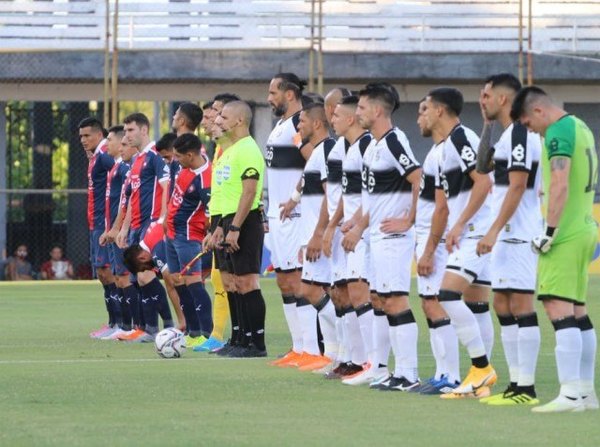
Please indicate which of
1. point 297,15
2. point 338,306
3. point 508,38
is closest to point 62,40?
point 297,15

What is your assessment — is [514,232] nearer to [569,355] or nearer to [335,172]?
[569,355]

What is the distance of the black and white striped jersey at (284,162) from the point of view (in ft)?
47.5

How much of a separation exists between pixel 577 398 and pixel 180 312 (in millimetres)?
8031

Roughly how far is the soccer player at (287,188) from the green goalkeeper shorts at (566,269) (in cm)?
436

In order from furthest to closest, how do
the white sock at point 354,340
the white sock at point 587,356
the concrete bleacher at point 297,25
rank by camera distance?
the concrete bleacher at point 297,25 < the white sock at point 354,340 < the white sock at point 587,356

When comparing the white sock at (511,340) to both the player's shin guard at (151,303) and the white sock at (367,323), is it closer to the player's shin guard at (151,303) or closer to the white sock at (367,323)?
the white sock at (367,323)

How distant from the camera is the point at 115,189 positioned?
18.5 metres

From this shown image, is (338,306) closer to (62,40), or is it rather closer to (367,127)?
(367,127)

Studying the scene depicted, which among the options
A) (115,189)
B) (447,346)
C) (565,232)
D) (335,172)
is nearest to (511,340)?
(447,346)

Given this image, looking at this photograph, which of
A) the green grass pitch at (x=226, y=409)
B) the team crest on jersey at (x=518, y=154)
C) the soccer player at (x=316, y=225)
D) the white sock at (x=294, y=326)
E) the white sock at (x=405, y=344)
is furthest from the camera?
the white sock at (x=294, y=326)

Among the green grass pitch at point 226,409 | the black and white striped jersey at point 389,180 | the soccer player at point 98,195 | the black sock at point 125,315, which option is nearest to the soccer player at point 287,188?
the green grass pitch at point 226,409

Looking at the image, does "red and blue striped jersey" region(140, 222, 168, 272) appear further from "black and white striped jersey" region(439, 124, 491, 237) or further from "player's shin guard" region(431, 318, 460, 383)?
"black and white striped jersey" region(439, 124, 491, 237)

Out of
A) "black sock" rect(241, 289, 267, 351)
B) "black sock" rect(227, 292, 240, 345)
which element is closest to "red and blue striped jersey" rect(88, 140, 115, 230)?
"black sock" rect(227, 292, 240, 345)

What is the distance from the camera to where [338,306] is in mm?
13172
